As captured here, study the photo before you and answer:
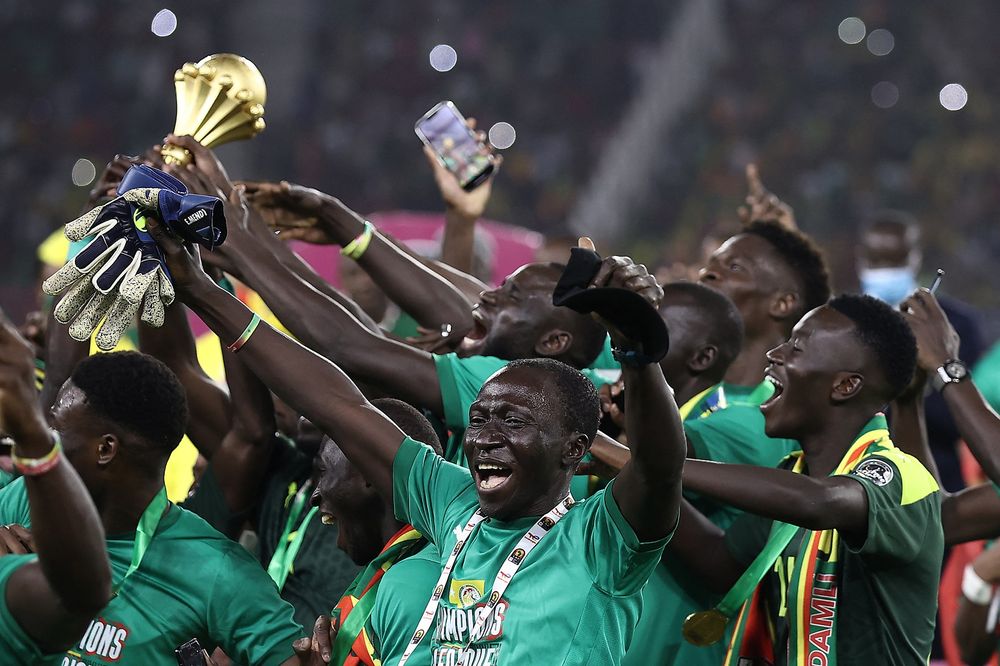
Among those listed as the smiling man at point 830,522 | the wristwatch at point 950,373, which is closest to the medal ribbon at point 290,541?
the smiling man at point 830,522

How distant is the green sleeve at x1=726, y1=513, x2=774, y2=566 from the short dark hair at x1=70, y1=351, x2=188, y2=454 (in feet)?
4.63

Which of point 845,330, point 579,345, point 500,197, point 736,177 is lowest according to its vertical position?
point 579,345

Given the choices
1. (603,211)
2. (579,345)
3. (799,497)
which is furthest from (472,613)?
(603,211)

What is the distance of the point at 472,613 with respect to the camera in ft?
9.25

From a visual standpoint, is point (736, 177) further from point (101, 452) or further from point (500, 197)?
point (101, 452)

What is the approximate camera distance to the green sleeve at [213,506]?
12.7 ft

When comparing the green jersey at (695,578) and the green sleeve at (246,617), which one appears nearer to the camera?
the green sleeve at (246,617)

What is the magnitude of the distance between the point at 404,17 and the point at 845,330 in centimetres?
1130

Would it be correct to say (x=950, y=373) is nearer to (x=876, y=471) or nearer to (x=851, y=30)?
(x=876, y=471)

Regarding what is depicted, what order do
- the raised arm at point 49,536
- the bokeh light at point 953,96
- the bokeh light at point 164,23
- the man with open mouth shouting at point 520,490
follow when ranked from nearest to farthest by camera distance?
the raised arm at point 49,536 → the man with open mouth shouting at point 520,490 → the bokeh light at point 953,96 → the bokeh light at point 164,23

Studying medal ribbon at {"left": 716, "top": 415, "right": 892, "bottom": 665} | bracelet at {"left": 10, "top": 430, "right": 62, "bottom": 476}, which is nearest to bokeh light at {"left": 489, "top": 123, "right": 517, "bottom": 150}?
medal ribbon at {"left": 716, "top": 415, "right": 892, "bottom": 665}

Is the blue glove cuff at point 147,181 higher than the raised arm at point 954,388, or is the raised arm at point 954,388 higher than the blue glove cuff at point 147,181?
the raised arm at point 954,388

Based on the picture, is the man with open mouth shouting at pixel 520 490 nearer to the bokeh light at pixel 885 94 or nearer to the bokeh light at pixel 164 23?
the bokeh light at pixel 885 94

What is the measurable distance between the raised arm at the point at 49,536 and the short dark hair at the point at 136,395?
63 cm
